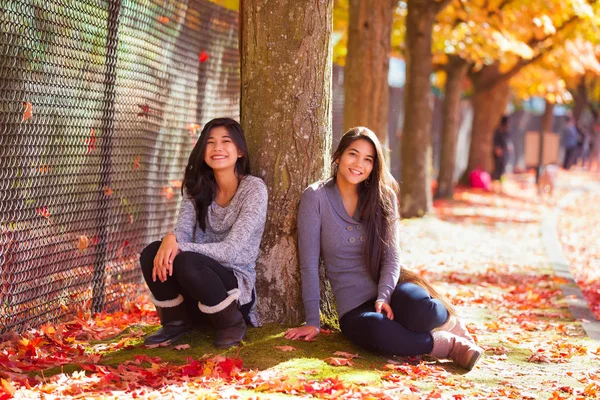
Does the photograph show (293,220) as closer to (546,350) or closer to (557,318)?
(546,350)

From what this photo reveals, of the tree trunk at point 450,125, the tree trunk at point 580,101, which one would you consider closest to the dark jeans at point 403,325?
the tree trunk at point 450,125

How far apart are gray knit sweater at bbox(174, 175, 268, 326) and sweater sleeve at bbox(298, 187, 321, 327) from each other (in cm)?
→ 26

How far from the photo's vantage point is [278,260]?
234 inches

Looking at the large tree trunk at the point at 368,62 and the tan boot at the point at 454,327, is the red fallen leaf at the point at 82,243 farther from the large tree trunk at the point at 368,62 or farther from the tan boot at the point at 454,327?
the large tree trunk at the point at 368,62

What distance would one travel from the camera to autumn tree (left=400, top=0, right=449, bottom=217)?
14.9 metres

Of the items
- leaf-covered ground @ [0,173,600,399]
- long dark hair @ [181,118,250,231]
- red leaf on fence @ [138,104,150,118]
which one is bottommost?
leaf-covered ground @ [0,173,600,399]

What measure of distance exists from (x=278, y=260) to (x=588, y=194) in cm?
→ 2042

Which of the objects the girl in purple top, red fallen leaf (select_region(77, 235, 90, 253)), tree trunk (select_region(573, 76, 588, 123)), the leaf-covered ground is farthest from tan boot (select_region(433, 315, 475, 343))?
tree trunk (select_region(573, 76, 588, 123))

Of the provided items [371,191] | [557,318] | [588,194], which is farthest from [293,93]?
[588,194]

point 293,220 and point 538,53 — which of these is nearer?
point 293,220

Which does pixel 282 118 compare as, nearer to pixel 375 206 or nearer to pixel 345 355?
pixel 375 206

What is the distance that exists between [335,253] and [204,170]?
996mm

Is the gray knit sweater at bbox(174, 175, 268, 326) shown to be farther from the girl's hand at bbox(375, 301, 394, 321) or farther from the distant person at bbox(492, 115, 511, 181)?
the distant person at bbox(492, 115, 511, 181)

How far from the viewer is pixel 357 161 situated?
5.74 m
